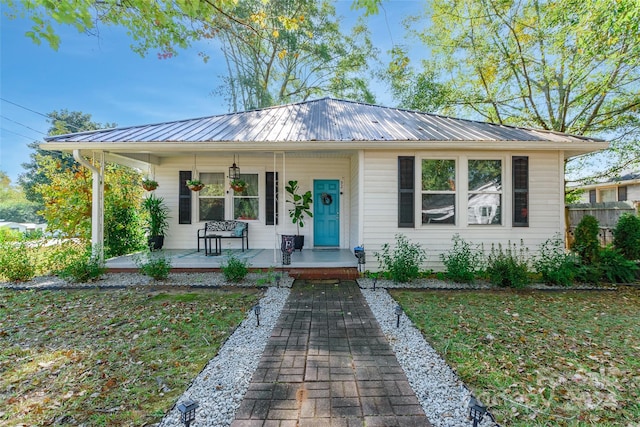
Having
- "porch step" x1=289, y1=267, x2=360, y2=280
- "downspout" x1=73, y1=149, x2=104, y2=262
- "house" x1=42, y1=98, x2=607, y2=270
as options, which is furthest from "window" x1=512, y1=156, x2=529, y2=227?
"downspout" x1=73, y1=149, x2=104, y2=262

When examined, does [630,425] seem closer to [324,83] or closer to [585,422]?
[585,422]

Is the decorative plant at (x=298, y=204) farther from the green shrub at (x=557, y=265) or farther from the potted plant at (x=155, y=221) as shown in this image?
the green shrub at (x=557, y=265)

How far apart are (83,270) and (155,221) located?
2525 mm

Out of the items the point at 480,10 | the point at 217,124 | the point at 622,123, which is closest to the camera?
the point at 217,124

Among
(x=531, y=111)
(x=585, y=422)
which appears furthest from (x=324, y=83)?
(x=585, y=422)

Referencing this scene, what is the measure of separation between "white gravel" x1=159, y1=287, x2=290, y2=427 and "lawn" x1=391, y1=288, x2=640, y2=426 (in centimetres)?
190

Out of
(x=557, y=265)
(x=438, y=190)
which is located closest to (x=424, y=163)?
(x=438, y=190)

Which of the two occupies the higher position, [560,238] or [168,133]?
[168,133]

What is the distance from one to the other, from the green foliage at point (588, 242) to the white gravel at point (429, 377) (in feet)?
16.5

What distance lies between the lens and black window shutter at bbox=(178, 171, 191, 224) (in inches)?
321

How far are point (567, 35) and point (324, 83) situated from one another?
36.2 ft

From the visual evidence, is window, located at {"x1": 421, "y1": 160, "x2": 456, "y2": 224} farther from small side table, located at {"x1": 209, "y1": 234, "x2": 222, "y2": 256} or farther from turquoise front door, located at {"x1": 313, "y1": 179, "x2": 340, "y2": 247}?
small side table, located at {"x1": 209, "y1": 234, "x2": 222, "y2": 256}

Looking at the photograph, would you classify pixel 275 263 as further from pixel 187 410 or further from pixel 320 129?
pixel 187 410

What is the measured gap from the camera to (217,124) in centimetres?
722
